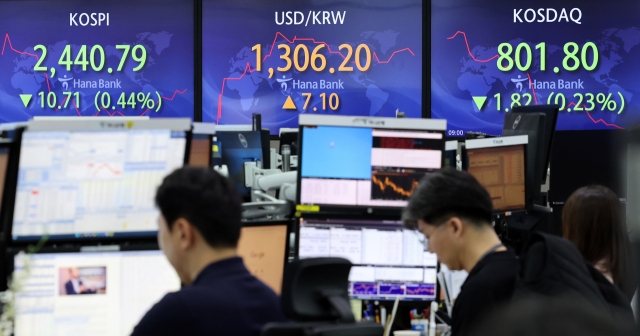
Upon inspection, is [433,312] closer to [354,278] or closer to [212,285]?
[354,278]

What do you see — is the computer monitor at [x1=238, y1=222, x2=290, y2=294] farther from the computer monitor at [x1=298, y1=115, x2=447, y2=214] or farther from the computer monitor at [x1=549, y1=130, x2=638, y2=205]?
the computer monitor at [x1=549, y1=130, x2=638, y2=205]

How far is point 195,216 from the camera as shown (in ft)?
5.69

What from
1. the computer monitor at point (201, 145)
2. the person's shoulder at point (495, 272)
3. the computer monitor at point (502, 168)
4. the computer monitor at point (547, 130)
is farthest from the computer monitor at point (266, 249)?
the computer monitor at point (547, 130)

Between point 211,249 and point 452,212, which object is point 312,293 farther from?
point 452,212

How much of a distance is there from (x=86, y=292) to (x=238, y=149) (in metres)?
2.49

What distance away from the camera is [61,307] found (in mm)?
2143

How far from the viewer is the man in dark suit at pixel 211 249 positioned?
1.63 meters

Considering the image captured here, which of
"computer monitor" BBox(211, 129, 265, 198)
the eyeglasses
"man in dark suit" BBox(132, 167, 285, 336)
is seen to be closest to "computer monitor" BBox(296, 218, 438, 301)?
the eyeglasses

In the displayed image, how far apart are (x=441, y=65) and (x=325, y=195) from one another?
3.98m

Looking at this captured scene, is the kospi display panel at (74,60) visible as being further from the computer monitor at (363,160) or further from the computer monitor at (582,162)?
the computer monitor at (363,160)

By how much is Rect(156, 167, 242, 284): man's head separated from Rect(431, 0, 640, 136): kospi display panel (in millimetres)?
4867

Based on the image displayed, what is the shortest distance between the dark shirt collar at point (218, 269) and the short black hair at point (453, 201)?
702 millimetres

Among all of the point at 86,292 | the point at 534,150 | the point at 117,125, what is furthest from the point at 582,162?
the point at 86,292

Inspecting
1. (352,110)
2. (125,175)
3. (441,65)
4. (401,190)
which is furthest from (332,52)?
(125,175)
